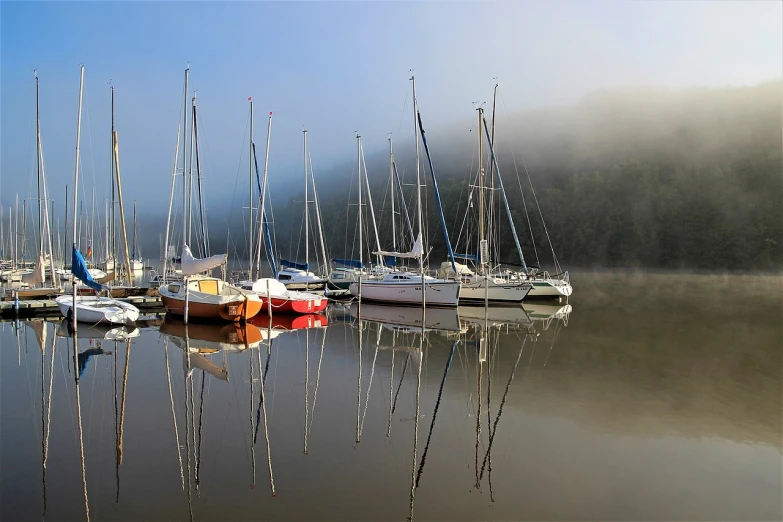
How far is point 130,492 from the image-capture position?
733cm

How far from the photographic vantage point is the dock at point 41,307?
27234mm

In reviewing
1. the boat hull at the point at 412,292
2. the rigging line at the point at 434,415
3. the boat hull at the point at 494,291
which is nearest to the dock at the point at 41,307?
the boat hull at the point at 412,292

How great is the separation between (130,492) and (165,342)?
1258 cm

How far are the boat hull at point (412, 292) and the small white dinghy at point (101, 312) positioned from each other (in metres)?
15.0

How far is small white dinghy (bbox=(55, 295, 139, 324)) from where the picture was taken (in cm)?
2250

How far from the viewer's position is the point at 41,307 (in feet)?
92.9

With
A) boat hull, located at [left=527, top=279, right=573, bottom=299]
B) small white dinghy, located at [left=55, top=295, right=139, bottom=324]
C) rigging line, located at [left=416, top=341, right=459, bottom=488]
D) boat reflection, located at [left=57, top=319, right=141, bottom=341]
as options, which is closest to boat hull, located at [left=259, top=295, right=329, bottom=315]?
small white dinghy, located at [left=55, top=295, right=139, bottom=324]

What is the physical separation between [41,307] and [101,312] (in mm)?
8412

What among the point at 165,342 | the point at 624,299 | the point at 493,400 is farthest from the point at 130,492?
the point at 624,299

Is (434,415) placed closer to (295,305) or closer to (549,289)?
(295,305)

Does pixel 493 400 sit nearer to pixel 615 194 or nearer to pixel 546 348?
pixel 546 348

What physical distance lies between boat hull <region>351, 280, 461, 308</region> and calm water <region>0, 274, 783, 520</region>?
40.6 ft

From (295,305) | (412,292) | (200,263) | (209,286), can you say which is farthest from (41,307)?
(412,292)

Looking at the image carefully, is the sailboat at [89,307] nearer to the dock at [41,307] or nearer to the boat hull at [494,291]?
the dock at [41,307]
